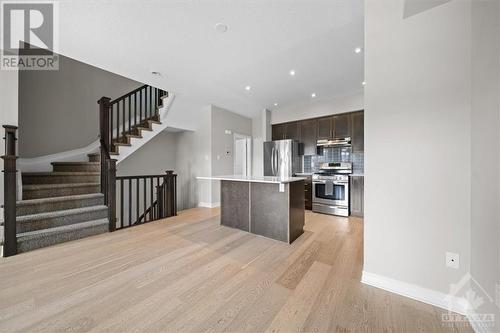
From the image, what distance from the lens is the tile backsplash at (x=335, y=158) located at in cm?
436

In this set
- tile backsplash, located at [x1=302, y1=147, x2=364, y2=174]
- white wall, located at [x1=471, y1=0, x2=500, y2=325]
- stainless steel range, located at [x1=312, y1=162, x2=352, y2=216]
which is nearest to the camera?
white wall, located at [x1=471, y1=0, x2=500, y2=325]

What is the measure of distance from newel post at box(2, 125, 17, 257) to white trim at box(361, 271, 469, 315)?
392 cm

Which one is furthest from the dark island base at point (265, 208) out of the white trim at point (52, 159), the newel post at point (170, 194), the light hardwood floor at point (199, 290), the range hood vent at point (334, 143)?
the white trim at point (52, 159)

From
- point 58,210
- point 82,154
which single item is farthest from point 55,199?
point 82,154

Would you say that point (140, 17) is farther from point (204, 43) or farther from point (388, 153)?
point (388, 153)

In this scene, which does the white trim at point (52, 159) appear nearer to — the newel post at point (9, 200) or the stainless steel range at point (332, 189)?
the newel post at point (9, 200)

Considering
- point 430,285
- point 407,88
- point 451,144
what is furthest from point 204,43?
point 430,285

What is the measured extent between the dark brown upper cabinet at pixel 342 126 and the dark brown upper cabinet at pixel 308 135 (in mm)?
483

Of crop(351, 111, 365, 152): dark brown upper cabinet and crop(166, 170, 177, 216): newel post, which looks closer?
crop(166, 170, 177, 216): newel post

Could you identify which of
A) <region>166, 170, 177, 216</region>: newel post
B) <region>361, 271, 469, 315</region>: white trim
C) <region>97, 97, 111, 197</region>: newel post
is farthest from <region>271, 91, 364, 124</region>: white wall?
<region>97, 97, 111, 197</region>: newel post

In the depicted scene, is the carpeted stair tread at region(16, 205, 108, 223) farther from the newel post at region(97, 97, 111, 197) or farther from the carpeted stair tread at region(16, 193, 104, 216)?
the newel post at region(97, 97, 111, 197)

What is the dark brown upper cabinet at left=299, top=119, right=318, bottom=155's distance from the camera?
16.1 ft

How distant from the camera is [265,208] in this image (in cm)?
291

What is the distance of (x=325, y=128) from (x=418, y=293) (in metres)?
3.78
